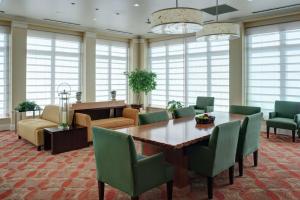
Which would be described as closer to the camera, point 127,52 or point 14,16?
point 14,16

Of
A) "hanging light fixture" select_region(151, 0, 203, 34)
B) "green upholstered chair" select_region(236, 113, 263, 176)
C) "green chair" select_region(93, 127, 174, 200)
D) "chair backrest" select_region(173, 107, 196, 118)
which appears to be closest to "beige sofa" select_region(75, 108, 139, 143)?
"chair backrest" select_region(173, 107, 196, 118)

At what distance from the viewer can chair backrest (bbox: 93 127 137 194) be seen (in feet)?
7.67

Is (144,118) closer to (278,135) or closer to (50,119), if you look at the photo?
(50,119)

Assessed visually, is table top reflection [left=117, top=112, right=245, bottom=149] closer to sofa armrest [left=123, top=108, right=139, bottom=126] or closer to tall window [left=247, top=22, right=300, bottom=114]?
sofa armrest [left=123, top=108, right=139, bottom=126]

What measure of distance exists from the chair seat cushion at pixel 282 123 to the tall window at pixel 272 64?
2.60ft

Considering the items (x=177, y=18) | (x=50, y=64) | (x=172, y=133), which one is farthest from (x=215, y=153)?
(x=50, y=64)

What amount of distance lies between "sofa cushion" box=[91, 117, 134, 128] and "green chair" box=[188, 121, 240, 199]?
2.97m

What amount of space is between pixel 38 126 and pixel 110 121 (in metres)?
1.57

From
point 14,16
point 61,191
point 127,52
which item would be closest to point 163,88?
point 127,52

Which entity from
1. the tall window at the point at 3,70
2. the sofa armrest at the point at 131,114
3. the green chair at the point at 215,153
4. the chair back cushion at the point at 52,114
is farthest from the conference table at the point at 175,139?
the tall window at the point at 3,70

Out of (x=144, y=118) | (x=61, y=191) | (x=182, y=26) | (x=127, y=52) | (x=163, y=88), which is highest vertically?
(x=127, y=52)

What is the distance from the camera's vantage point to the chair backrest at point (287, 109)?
233 inches

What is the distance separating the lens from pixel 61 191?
3.15 metres

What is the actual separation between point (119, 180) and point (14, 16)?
20.5 ft
